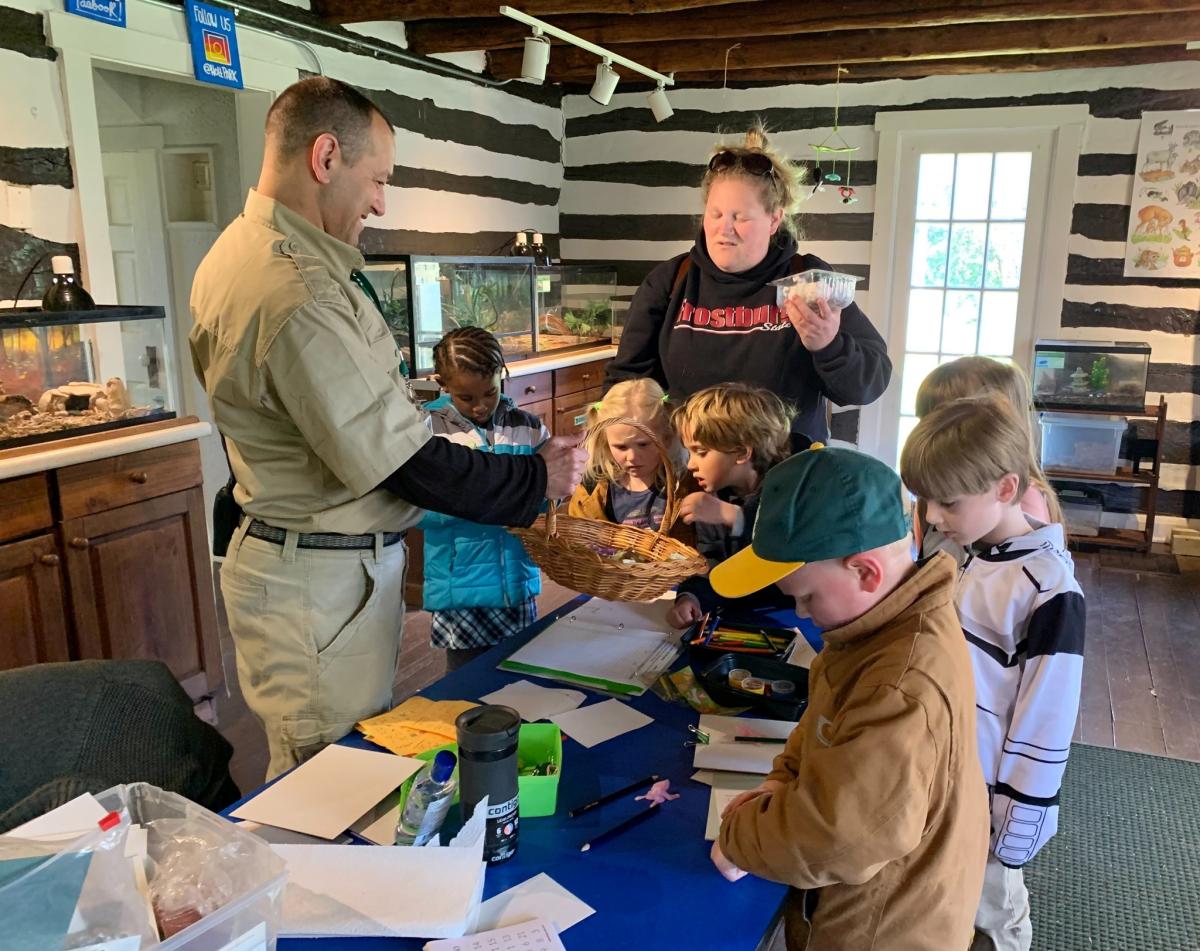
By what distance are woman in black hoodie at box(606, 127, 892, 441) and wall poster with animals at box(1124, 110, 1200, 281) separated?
3502 mm

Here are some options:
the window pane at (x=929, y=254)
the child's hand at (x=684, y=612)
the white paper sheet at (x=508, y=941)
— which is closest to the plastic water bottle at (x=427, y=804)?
the white paper sheet at (x=508, y=941)

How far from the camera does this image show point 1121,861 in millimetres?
2328

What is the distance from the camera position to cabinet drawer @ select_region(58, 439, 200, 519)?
253cm

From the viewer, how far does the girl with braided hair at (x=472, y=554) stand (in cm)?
212

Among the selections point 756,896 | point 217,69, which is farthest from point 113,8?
point 756,896

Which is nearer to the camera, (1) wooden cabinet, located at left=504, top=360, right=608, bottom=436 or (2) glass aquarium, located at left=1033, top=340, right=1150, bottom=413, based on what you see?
(1) wooden cabinet, located at left=504, top=360, right=608, bottom=436

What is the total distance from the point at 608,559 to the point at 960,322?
4.46 metres

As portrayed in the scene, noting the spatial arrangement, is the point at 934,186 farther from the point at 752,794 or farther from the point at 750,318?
the point at 752,794

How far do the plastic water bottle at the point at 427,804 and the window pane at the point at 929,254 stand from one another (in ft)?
16.4

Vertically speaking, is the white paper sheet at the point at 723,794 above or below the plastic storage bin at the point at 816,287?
below

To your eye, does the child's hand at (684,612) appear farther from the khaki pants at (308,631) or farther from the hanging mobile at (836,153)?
the hanging mobile at (836,153)

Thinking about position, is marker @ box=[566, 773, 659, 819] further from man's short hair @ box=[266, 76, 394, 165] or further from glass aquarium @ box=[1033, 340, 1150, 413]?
glass aquarium @ box=[1033, 340, 1150, 413]

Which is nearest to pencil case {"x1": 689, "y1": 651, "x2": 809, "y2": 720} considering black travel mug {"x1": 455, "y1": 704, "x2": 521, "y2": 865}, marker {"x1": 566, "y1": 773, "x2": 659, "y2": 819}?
marker {"x1": 566, "y1": 773, "x2": 659, "y2": 819}

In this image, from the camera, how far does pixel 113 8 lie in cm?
301
